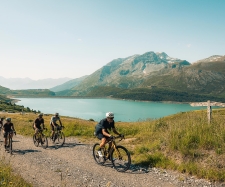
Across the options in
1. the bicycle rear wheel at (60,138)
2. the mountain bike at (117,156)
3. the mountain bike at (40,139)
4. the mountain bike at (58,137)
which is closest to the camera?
the mountain bike at (117,156)

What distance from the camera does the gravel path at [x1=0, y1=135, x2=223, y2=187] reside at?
410 inches

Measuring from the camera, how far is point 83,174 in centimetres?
1191

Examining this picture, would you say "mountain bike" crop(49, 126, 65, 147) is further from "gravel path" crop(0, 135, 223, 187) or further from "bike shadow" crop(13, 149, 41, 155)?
"gravel path" crop(0, 135, 223, 187)

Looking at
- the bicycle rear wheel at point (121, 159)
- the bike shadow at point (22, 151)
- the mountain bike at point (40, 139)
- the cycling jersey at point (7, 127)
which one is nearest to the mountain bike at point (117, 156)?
the bicycle rear wheel at point (121, 159)

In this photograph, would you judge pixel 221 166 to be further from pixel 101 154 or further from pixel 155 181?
pixel 101 154

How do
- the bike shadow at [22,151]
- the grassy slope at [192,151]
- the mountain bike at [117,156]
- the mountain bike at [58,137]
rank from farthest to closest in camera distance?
the mountain bike at [58,137] → the bike shadow at [22,151] → the mountain bike at [117,156] → the grassy slope at [192,151]

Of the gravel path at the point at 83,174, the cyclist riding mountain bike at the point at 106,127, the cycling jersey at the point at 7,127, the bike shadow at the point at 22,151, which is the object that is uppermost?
→ the cyclist riding mountain bike at the point at 106,127

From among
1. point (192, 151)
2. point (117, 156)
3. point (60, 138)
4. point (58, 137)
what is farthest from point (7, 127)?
point (192, 151)

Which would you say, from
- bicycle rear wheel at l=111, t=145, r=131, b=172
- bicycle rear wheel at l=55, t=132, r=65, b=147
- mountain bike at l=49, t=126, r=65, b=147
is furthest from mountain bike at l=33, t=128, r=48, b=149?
bicycle rear wheel at l=111, t=145, r=131, b=172

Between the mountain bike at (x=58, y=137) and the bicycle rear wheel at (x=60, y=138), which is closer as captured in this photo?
the bicycle rear wheel at (x=60, y=138)

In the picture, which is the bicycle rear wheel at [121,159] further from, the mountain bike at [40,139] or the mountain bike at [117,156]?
the mountain bike at [40,139]

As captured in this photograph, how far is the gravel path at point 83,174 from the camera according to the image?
1041 centimetres

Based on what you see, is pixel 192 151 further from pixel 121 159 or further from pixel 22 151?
pixel 22 151

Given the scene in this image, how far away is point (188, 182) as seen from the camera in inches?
400
